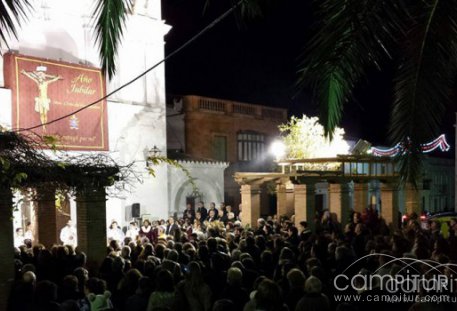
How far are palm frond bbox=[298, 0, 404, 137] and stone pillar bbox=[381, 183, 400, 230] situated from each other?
14.4m

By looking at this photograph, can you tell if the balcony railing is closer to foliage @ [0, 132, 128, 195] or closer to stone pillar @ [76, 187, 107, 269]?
stone pillar @ [76, 187, 107, 269]

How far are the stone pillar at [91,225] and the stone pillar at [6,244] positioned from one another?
1873mm

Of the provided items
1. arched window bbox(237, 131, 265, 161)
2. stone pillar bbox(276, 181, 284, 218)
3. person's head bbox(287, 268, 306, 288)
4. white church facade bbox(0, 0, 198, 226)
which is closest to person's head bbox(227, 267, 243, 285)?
person's head bbox(287, 268, 306, 288)

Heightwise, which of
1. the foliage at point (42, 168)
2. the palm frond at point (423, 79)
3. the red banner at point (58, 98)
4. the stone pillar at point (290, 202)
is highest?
the red banner at point (58, 98)

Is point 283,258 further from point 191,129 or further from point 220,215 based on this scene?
point 191,129

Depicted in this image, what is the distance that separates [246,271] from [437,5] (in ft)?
15.3

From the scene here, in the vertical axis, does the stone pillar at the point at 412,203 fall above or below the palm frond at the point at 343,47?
below

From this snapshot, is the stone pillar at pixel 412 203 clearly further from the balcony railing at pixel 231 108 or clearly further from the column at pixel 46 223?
the balcony railing at pixel 231 108

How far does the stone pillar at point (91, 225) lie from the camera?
388 inches

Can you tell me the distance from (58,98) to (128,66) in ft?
14.7

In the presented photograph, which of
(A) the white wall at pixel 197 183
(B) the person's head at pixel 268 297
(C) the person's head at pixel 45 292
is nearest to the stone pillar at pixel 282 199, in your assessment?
(A) the white wall at pixel 197 183

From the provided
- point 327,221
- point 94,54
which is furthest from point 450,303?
point 94,54

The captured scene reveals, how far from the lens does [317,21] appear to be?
4066mm

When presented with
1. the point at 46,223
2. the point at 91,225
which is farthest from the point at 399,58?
the point at 46,223
